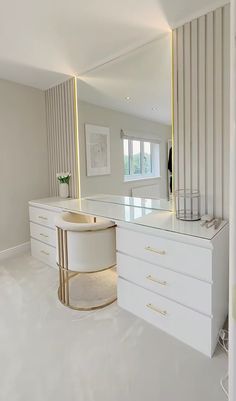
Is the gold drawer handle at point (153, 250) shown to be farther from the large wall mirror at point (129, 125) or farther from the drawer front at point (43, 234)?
the drawer front at point (43, 234)

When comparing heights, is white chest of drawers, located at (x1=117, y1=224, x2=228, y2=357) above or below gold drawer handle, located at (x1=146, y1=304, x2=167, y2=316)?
above

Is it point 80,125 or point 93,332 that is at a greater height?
point 80,125

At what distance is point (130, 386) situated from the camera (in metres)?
1.29

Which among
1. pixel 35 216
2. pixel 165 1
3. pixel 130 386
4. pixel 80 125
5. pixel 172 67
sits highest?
pixel 165 1

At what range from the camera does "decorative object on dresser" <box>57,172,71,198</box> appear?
10.1ft

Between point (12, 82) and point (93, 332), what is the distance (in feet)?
9.61

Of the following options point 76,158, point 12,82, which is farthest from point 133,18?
point 12,82

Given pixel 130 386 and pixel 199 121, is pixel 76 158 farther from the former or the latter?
pixel 130 386

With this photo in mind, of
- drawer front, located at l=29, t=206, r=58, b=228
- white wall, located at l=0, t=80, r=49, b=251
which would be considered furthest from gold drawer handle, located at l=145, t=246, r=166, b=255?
white wall, located at l=0, t=80, r=49, b=251

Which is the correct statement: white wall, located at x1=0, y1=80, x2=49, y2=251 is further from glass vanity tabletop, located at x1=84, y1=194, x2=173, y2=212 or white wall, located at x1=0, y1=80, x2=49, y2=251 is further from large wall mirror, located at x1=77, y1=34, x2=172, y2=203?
glass vanity tabletop, located at x1=84, y1=194, x2=173, y2=212

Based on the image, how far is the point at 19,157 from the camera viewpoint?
3104 millimetres

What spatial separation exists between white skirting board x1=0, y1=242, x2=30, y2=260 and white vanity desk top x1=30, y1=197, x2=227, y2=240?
0.69m

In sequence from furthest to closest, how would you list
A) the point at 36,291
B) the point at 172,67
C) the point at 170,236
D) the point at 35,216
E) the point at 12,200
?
the point at 12,200
the point at 35,216
the point at 36,291
the point at 172,67
the point at 170,236

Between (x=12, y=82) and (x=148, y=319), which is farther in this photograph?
(x=12, y=82)
